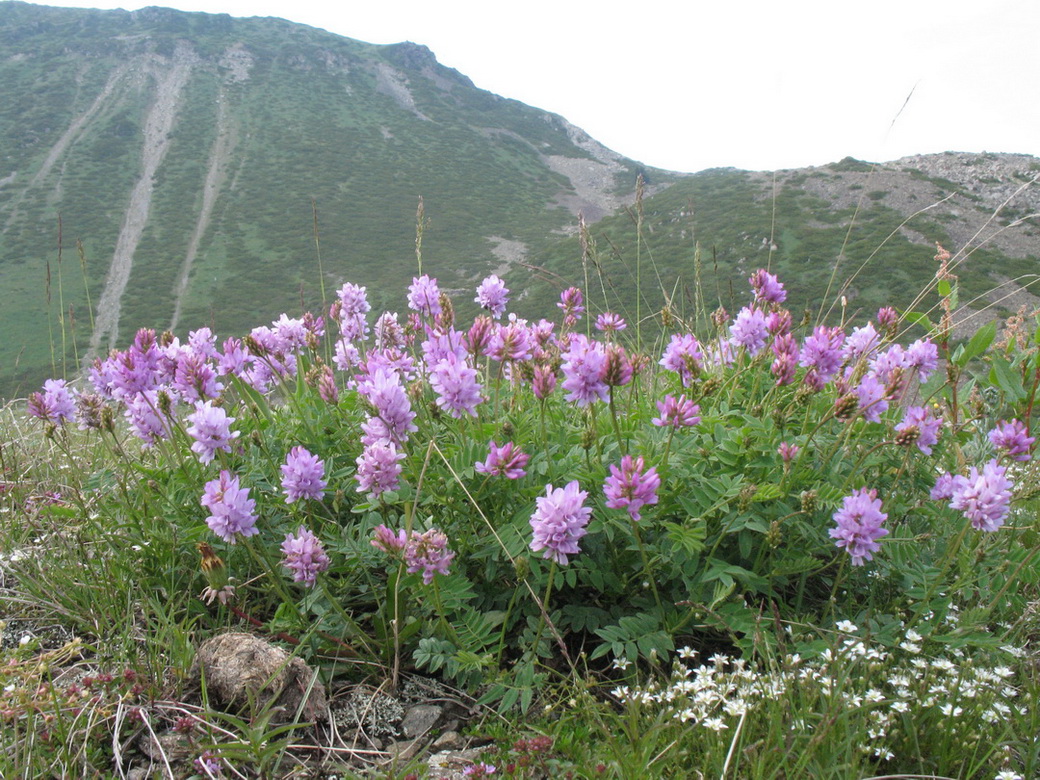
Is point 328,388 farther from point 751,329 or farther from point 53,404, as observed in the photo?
point 751,329

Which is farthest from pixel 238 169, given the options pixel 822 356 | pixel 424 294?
pixel 822 356

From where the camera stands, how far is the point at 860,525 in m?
2.27

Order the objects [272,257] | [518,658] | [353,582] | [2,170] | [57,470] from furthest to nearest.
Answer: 1. [2,170]
2. [272,257]
3. [57,470]
4. [353,582]
5. [518,658]

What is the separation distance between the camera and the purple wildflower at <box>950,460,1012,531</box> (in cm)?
230

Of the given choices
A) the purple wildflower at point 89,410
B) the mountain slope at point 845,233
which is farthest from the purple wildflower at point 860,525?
the mountain slope at point 845,233

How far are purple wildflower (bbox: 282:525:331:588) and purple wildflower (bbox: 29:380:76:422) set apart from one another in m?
1.79

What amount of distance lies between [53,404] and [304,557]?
1.94m

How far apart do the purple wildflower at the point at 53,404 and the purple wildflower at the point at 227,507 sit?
1600 millimetres

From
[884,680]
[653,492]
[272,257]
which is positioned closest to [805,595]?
[884,680]

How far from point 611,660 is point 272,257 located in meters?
79.2

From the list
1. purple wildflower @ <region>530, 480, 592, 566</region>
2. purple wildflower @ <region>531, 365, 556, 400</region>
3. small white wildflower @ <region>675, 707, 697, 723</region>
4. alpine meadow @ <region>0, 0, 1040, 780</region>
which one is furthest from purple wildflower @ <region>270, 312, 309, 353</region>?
small white wildflower @ <region>675, 707, 697, 723</region>

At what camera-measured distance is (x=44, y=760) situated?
2.08 m

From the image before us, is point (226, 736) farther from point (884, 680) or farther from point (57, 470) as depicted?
point (57, 470)

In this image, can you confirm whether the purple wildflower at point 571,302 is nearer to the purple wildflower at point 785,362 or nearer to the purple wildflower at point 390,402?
the purple wildflower at point 785,362
